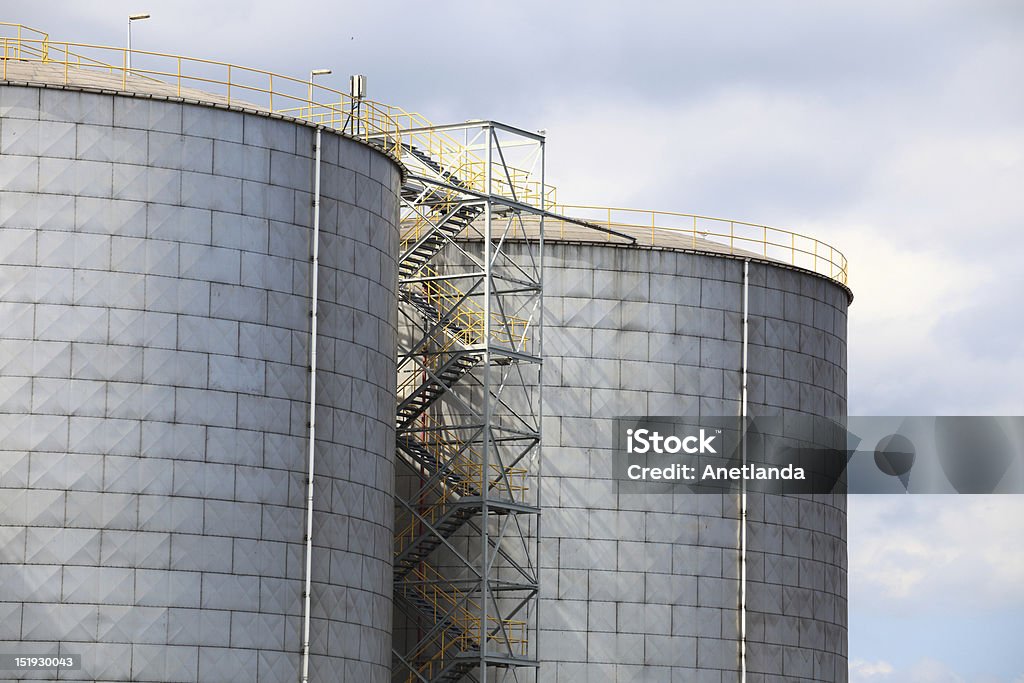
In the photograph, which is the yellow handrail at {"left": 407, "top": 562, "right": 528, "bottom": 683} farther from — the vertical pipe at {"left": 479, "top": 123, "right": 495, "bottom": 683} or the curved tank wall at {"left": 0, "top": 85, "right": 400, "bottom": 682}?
the curved tank wall at {"left": 0, "top": 85, "right": 400, "bottom": 682}

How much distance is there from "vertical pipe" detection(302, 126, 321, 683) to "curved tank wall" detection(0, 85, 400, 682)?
0.21 meters

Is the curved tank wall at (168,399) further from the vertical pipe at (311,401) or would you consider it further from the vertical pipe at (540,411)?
the vertical pipe at (540,411)

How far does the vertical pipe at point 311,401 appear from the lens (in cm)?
4325

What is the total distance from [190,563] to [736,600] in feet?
62.8

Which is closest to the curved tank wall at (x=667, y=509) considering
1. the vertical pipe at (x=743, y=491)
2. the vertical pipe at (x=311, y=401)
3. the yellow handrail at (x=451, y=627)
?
the vertical pipe at (x=743, y=491)

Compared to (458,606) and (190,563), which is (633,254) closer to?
(458,606)

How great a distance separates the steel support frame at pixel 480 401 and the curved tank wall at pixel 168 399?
6095mm

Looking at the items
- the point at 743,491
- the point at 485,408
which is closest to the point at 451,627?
the point at 485,408

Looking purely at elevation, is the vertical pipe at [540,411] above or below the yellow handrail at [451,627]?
above

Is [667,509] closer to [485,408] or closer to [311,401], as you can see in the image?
[485,408]

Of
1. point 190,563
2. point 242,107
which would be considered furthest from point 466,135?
point 190,563

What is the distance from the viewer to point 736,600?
178 ft

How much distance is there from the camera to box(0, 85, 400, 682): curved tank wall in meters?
40.7

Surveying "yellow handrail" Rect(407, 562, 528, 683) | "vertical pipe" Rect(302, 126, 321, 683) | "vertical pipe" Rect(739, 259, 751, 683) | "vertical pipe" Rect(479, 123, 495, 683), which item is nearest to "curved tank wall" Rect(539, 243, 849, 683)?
"vertical pipe" Rect(739, 259, 751, 683)
